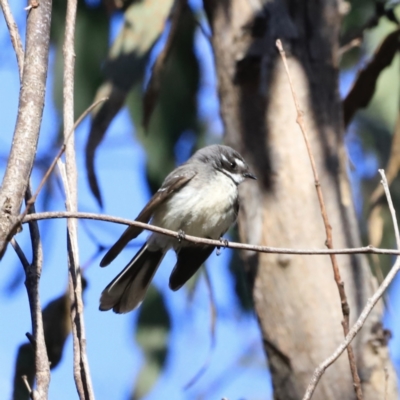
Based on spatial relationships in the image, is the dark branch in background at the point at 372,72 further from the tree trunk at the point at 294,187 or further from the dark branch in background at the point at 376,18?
the tree trunk at the point at 294,187

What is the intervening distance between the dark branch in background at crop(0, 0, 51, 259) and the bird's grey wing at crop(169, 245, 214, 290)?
169 cm

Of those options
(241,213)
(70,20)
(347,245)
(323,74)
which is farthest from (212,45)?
(70,20)

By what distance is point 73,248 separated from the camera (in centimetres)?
187

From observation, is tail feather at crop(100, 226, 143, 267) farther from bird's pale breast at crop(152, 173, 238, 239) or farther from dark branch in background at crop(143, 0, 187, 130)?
dark branch in background at crop(143, 0, 187, 130)

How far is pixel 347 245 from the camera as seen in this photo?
320 cm

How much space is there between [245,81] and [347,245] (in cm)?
84

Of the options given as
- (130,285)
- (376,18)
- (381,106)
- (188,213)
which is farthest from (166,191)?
(381,106)

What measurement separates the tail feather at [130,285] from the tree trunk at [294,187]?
1.50ft

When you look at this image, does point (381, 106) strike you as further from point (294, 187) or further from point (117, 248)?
point (117, 248)

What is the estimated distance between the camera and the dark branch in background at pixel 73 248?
168 centimetres

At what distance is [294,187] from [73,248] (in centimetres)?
157

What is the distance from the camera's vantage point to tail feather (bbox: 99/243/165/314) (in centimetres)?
314

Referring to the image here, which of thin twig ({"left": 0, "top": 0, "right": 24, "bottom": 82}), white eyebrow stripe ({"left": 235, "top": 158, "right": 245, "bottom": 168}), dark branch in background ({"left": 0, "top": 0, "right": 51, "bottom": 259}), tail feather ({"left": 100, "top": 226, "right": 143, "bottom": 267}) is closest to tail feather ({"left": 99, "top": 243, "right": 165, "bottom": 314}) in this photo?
tail feather ({"left": 100, "top": 226, "right": 143, "bottom": 267})

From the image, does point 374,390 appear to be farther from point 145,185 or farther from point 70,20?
point 70,20
